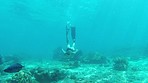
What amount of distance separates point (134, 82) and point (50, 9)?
45.2 m

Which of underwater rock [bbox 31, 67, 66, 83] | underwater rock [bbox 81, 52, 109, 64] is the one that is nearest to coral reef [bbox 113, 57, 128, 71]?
underwater rock [bbox 81, 52, 109, 64]

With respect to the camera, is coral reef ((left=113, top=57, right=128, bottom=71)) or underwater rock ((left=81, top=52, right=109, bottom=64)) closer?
coral reef ((left=113, top=57, right=128, bottom=71))

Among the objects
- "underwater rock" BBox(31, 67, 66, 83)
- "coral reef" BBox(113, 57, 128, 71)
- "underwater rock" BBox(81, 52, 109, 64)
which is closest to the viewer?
"underwater rock" BBox(31, 67, 66, 83)

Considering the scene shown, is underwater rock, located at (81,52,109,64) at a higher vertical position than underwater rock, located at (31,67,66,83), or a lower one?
higher

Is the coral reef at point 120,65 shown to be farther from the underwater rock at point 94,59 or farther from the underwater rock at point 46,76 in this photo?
the underwater rock at point 46,76

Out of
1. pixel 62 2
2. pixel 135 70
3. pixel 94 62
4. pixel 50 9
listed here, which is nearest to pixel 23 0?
pixel 62 2

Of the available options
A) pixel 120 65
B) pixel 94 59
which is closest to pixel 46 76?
pixel 120 65

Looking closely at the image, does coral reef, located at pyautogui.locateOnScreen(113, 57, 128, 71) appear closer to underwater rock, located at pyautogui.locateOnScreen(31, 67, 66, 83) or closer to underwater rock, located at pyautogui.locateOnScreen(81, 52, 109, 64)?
underwater rock, located at pyautogui.locateOnScreen(81, 52, 109, 64)

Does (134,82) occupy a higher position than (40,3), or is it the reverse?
(40,3)

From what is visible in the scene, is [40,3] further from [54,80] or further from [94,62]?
[54,80]

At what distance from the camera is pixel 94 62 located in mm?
23891

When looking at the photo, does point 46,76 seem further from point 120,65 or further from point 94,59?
point 94,59

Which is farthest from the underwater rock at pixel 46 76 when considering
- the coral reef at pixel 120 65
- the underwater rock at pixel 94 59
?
the underwater rock at pixel 94 59

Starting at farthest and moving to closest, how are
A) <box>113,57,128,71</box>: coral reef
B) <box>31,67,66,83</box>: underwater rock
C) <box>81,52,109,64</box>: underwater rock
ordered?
1. <box>81,52,109,64</box>: underwater rock
2. <box>113,57,128,71</box>: coral reef
3. <box>31,67,66,83</box>: underwater rock
